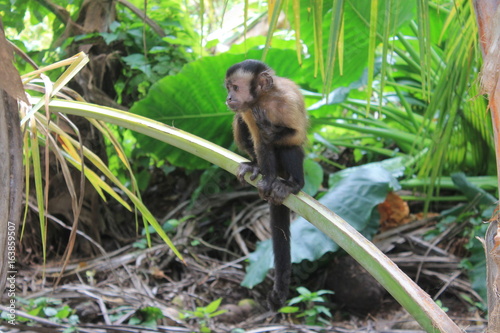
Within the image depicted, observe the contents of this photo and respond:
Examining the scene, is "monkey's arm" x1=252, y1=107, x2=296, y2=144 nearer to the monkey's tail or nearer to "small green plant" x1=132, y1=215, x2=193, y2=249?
the monkey's tail

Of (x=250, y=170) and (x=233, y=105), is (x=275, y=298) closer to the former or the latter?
(x=250, y=170)

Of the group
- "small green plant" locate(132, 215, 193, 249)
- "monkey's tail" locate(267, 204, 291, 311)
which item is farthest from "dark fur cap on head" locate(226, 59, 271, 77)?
"small green plant" locate(132, 215, 193, 249)

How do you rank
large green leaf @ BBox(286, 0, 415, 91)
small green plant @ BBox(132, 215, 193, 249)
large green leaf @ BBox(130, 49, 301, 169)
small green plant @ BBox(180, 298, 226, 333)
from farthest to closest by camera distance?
small green plant @ BBox(132, 215, 193, 249) < large green leaf @ BBox(130, 49, 301, 169) < large green leaf @ BBox(286, 0, 415, 91) < small green plant @ BBox(180, 298, 226, 333)

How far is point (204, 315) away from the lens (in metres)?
2.73

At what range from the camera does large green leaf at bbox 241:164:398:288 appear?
2.97 meters

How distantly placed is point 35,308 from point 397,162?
236 cm

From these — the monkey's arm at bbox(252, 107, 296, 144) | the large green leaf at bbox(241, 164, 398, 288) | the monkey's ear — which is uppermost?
the monkey's ear

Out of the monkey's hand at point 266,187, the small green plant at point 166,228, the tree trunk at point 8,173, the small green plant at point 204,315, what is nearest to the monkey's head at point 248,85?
the monkey's hand at point 266,187

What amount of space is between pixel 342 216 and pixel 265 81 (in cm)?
129

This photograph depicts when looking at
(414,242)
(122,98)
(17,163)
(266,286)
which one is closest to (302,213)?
(17,163)

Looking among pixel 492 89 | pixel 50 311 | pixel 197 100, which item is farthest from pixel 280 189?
pixel 197 100

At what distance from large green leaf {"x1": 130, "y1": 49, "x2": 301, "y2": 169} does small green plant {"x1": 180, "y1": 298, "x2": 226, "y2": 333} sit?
4.30ft

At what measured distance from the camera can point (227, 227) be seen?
391cm

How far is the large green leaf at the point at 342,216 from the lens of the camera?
9.76 ft
